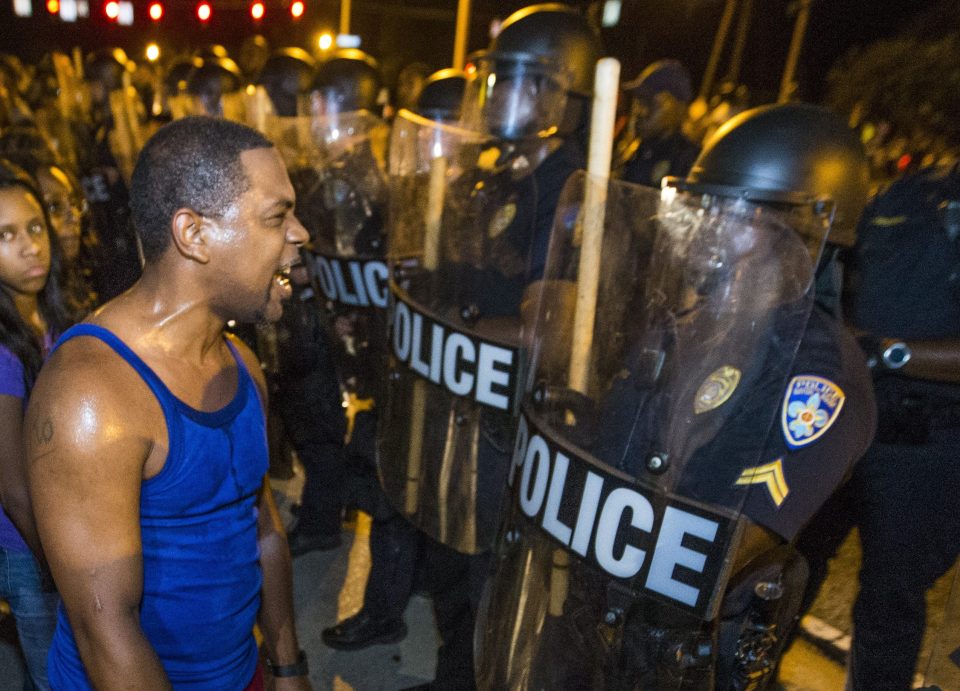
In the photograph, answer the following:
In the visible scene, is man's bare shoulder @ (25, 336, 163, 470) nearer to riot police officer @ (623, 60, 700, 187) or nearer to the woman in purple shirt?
the woman in purple shirt

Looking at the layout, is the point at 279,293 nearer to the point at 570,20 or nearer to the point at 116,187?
the point at 570,20

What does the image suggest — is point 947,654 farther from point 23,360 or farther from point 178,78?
point 178,78

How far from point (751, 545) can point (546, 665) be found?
518 mm

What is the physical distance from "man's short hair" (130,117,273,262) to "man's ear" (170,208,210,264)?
0.05 ft

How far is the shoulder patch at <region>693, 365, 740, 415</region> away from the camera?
4.84 feet

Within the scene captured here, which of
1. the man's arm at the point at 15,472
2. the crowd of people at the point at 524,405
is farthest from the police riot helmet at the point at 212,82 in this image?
the man's arm at the point at 15,472

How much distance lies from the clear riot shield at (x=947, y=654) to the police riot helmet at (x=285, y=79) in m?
4.88

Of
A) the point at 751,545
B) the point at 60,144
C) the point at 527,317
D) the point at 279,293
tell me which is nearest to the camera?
the point at 751,545

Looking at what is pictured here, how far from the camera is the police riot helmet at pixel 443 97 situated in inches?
164

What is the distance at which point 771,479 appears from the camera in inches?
59.1

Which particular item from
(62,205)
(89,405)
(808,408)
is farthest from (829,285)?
(62,205)

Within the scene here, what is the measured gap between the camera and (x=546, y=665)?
5.47ft

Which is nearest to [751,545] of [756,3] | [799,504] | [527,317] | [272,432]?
[799,504]

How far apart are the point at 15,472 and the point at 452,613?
198 centimetres
